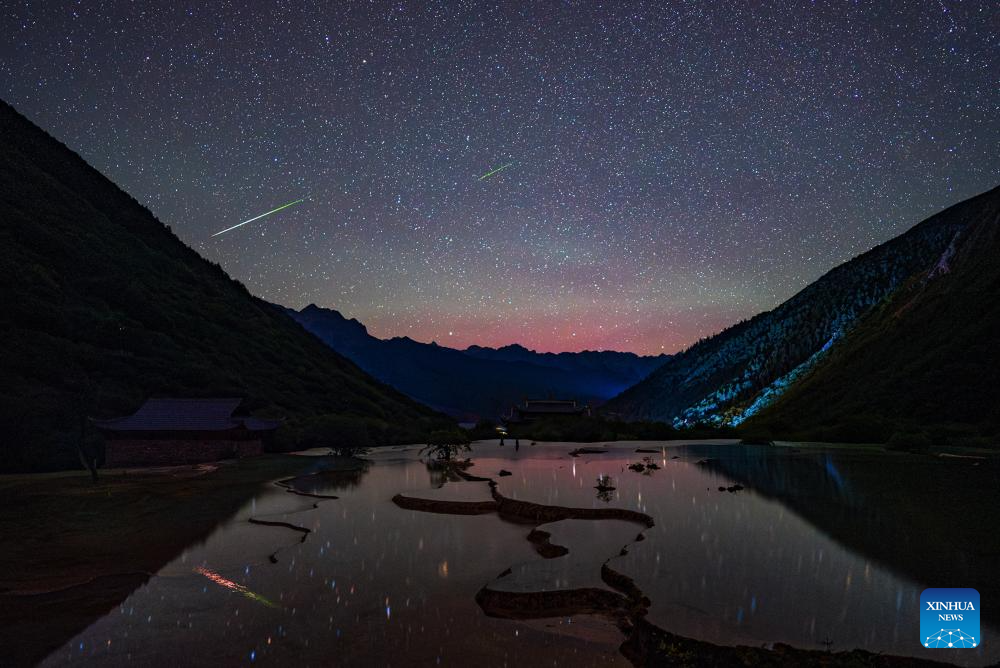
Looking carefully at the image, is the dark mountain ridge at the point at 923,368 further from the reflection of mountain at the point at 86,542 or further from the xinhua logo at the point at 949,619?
the reflection of mountain at the point at 86,542

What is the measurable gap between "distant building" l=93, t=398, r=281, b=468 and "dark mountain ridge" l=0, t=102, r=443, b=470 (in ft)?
10.4

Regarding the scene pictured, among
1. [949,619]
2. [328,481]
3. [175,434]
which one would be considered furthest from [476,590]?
[175,434]

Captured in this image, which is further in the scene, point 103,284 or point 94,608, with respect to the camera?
point 103,284

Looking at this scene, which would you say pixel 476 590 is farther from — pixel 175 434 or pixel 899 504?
pixel 175 434

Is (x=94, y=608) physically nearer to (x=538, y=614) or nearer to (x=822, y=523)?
(x=538, y=614)

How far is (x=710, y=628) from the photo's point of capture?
909cm

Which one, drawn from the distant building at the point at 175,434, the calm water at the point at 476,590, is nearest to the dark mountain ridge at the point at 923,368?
the calm water at the point at 476,590

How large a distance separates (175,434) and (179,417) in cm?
165

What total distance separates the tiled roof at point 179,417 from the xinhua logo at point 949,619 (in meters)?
50.6

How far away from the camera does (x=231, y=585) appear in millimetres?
13594

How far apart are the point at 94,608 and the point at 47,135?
16015 centimetres

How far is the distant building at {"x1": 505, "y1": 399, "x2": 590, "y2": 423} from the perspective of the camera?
93.2 meters

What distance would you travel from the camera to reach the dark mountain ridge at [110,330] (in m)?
52.2

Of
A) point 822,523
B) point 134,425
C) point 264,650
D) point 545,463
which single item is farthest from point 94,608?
point 134,425
